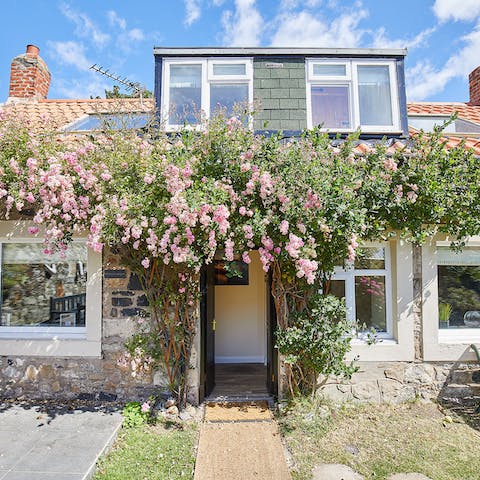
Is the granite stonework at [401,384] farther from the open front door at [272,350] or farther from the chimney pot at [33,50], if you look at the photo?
the chimney pot at [33,50]

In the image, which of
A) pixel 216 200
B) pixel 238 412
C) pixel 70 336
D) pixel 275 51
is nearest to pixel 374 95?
pixel 275 51

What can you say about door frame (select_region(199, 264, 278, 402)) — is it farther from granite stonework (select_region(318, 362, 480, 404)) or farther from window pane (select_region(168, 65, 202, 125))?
window pane (select_region(168, 65, 202, 125))

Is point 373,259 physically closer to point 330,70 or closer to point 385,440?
point 385,440

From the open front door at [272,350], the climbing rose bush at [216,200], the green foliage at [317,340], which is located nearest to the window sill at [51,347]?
the climbing rose bush at [216,200]

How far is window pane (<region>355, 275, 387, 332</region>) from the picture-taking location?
5938 mm

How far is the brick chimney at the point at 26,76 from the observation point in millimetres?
9367

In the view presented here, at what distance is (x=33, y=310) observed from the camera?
6051 mm

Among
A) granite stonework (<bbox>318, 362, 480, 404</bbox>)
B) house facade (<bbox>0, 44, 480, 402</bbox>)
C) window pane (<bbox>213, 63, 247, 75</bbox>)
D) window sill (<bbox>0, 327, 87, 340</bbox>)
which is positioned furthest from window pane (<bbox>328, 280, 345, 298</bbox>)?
window pane (<bbox>213, 63, 247, 75</bbox>)

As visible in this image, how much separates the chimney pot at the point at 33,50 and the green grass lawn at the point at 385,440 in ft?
35.0

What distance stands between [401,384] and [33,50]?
11.6m

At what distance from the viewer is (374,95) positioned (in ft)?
23.5

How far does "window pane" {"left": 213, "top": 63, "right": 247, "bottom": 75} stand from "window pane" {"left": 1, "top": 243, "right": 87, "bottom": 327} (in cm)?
427

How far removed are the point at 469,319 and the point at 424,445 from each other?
2530 millimetres

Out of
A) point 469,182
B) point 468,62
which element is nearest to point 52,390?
point 469,182
